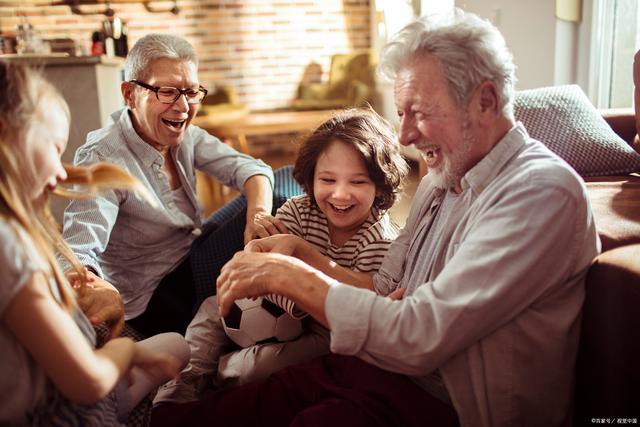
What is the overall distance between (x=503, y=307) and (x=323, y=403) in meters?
0.42

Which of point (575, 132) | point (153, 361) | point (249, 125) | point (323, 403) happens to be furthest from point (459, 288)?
point (249, 125)

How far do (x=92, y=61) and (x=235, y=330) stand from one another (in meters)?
2.50

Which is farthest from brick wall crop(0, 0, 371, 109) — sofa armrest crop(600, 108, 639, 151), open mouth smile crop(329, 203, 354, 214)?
open mouth smile crop(329, 203, 354, 214)

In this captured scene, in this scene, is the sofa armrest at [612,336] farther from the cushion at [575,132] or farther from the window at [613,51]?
the window at [613,51]

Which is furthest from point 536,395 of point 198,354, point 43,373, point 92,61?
point 92,61

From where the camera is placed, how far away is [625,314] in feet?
3.52

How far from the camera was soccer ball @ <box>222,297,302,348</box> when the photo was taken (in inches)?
63.5

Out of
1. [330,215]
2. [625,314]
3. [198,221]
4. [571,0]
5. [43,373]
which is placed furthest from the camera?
[571,0]

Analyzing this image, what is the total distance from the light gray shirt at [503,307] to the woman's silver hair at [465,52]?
0.45ft

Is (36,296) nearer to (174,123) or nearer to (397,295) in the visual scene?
(397,295)

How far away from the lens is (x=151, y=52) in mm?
1797

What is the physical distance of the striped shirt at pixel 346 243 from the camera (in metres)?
1.57

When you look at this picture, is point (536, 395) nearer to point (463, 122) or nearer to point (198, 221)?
point (463, 122)

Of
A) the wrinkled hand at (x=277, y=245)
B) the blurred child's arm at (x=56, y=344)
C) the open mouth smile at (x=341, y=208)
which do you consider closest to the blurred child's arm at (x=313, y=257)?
the wrinkled hand at (x=277, y=245)
